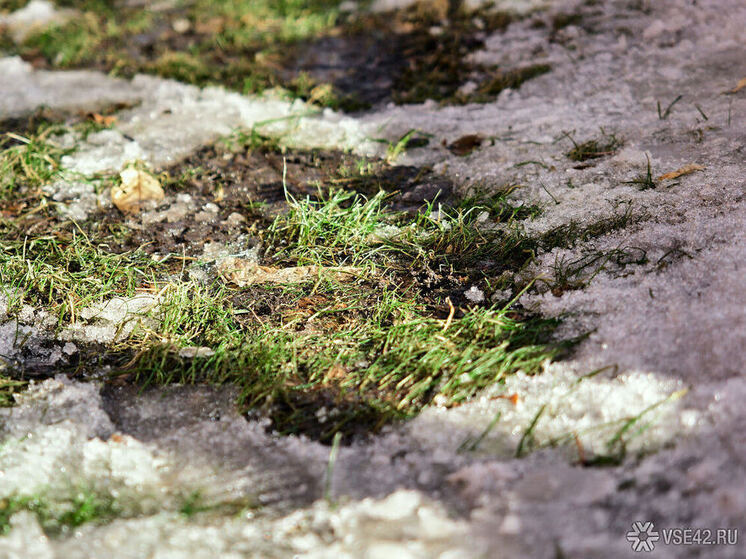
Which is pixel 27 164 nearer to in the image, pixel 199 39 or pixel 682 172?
pixel 199 39

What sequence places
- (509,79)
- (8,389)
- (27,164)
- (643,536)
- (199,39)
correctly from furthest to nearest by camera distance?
(199,39)
(509,79)
(27,164)
(8,389)
(643,536)

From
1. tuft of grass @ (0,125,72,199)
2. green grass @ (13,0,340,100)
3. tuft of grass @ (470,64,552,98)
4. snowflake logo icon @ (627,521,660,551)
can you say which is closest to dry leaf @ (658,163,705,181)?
tuft of grass @ (470,64,552,98)

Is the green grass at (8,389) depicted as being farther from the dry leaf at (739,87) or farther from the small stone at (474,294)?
the dry leaf at (739,87)

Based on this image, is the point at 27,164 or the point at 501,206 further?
the point at 27,164

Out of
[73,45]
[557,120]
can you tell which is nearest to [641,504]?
[557,120]

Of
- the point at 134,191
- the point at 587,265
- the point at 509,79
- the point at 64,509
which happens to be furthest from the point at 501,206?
the point at 64,509

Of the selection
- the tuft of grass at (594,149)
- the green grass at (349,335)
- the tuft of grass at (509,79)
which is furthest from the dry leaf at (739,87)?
the green grass at (349,335)
